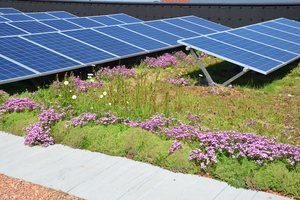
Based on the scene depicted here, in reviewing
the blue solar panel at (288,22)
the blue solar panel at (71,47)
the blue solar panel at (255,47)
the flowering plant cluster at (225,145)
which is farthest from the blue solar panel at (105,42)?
the blue solar panel at (288,22)

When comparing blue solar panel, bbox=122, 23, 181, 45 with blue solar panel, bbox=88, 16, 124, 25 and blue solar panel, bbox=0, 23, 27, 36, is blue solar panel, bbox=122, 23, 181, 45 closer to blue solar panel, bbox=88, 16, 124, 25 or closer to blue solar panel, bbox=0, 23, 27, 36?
blue solar panel, bbox=88, 16, 124, 25

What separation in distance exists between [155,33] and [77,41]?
16.3ft

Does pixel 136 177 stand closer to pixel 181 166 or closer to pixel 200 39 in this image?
pixel 181 166

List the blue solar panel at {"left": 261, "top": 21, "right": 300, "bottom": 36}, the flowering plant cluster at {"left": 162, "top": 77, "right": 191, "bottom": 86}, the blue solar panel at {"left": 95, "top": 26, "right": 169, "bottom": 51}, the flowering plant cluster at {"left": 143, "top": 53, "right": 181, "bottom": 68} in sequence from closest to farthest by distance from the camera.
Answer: the flowering plant cluster at {"left": 162, "top": 77, "right": 191, "bottom": 86} → the flowering plant cluster at {"left": 143, "top": 53, "right": 181, "bottom": 68} → the blue solar panel at {"left": 95, "top": 26, "right": 169, "bottom": 51} → the blue solar panel at {"left": 261, "top": 21, "right": 300, "bottom": 36}

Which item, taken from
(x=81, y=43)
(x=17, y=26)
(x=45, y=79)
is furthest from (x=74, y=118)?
(x=17, y=26)

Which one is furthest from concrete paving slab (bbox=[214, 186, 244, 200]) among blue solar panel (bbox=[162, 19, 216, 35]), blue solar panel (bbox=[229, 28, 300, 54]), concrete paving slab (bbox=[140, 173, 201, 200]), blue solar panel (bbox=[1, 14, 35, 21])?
blue solar panel (bbox=[1, 14, 35, 21])

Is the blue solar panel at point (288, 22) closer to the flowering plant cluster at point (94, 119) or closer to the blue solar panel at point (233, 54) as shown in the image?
the blue solar panel at point (233, 54)

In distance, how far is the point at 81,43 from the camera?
1669cm

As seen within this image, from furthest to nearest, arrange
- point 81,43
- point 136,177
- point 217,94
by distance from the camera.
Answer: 1. point 81,43
2. point 217,94
3. point 136,177

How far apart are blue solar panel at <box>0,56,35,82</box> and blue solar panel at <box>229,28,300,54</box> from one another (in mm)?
9240

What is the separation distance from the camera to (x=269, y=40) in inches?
677

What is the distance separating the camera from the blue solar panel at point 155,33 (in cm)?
1946

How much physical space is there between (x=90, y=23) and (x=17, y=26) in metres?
4.17

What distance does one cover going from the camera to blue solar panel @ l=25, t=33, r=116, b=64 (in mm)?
15072
